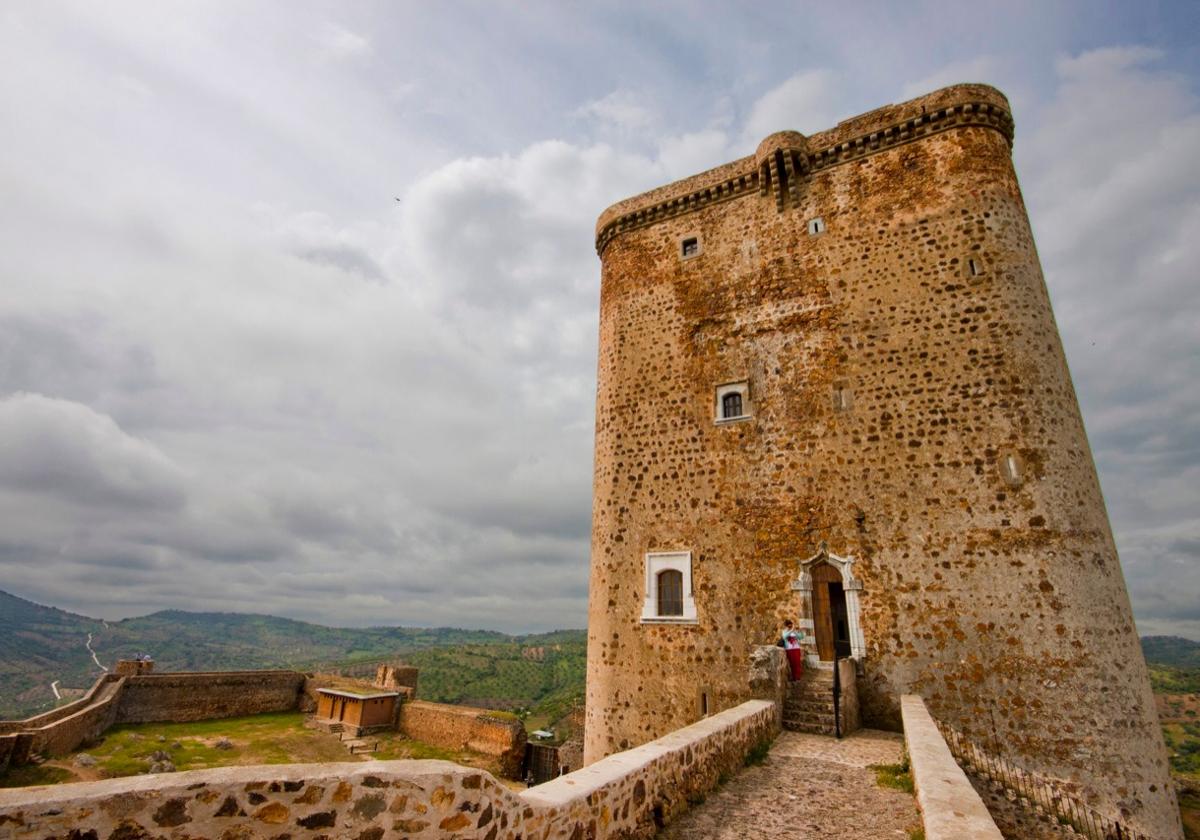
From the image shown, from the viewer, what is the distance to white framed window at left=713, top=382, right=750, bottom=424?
14273mm

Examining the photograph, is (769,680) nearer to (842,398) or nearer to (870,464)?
(870,464)

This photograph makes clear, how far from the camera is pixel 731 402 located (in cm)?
1459

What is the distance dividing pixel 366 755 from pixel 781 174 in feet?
86.8

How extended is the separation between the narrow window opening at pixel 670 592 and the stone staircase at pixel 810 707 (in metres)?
3.43

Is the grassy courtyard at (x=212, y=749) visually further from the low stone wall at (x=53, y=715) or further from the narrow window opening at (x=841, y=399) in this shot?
the narrow window opening at (x=841, y=399)

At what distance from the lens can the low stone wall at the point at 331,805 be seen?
2561mm

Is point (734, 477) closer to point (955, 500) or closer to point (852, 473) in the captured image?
point (852, 473)

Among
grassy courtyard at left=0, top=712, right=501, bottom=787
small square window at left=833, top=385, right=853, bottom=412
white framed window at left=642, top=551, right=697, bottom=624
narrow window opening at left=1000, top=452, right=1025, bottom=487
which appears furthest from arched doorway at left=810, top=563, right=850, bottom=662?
grassy courtyard at left=0, top=712, right=501, bottom=787

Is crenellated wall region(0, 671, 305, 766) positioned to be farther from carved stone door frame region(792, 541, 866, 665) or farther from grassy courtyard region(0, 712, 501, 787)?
carved stone door frame region(792, 541, 866, 665)

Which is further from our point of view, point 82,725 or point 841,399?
point 82,725

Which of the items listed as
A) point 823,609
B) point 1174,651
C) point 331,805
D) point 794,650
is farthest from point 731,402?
point 1174,651

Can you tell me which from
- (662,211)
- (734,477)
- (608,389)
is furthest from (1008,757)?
(662,211)

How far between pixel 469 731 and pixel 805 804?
22809mm

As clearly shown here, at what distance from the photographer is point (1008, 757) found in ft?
32.4
